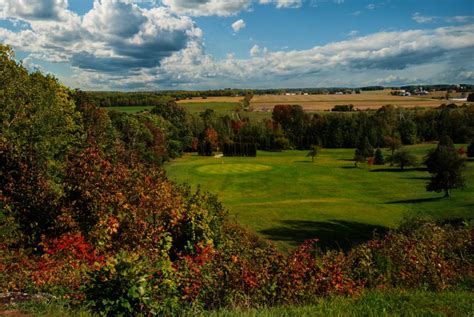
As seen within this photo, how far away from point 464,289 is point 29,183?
48.3ft

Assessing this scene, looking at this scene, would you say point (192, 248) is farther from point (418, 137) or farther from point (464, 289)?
point (418, 137)

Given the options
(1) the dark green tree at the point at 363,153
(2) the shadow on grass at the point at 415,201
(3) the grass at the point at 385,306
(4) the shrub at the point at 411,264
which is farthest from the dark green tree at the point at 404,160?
(3) the grass at the point at 385,306

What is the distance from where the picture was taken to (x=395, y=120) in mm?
123750

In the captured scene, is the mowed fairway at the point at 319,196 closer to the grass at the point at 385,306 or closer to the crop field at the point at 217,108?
the grass at the point at 385,306

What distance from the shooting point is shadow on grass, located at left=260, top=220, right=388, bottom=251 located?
36531 mm

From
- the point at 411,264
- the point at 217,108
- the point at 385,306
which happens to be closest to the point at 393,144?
the point at 217,108

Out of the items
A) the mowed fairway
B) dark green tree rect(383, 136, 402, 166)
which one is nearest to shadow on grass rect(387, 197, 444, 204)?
the mowed fairway

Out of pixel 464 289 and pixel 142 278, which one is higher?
pixel 142 278

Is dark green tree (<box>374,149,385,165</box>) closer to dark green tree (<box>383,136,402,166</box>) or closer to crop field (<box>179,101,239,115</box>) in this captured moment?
dark green tree (<box>383,136,402,166</box>)

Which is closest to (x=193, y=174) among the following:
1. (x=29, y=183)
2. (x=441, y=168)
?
(x=441, y=168)

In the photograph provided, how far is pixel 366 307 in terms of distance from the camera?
22.9 feet

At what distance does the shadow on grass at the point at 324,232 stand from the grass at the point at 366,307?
27.3 metres

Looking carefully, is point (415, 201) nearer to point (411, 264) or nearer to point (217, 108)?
point (411, 264)

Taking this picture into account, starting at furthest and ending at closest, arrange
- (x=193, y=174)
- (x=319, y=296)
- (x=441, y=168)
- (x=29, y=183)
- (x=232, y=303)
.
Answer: (x=193, y=174) < (x=441, y=168) < (x=29, y=183) < (x=319, y=296) < (x=232, y=303)
